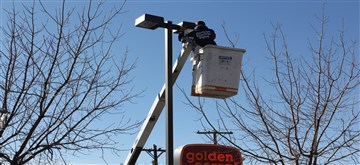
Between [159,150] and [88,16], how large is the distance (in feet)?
84.6

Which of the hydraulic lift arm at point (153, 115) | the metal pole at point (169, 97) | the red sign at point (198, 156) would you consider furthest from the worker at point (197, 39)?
the red sign at point (198, 156)

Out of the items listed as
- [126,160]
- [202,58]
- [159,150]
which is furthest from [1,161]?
[159,150]

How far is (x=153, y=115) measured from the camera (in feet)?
22.9

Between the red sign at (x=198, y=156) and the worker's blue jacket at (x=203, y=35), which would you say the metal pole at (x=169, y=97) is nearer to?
the worker's blue jacket at (x=203, y=35)

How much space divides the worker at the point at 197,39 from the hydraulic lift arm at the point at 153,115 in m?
0.10

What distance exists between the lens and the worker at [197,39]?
6281mm

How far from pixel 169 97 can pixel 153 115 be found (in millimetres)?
770

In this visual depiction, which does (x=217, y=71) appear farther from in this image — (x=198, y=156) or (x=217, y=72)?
(x=198, y=156)

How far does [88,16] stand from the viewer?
21.4ft

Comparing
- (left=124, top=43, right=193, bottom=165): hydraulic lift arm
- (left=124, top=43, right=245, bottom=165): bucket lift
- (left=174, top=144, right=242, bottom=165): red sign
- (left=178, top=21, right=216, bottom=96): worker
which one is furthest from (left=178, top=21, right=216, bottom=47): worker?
(left=174, top=144, right=242, bottom=165): red sign

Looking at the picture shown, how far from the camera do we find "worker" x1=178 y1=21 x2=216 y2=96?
247 inches

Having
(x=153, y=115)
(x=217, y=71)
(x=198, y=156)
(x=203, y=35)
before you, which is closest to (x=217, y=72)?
(x=217, y=71)

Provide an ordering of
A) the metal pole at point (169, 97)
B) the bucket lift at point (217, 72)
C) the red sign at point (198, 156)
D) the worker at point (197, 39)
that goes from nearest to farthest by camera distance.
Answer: the bucket lift at point (217, 72)
the metal pole at point (169, 97)
the worker at point (197, 39)
the red sign at point (198, 156)

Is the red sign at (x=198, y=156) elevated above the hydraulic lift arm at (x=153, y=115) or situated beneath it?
elevated above
